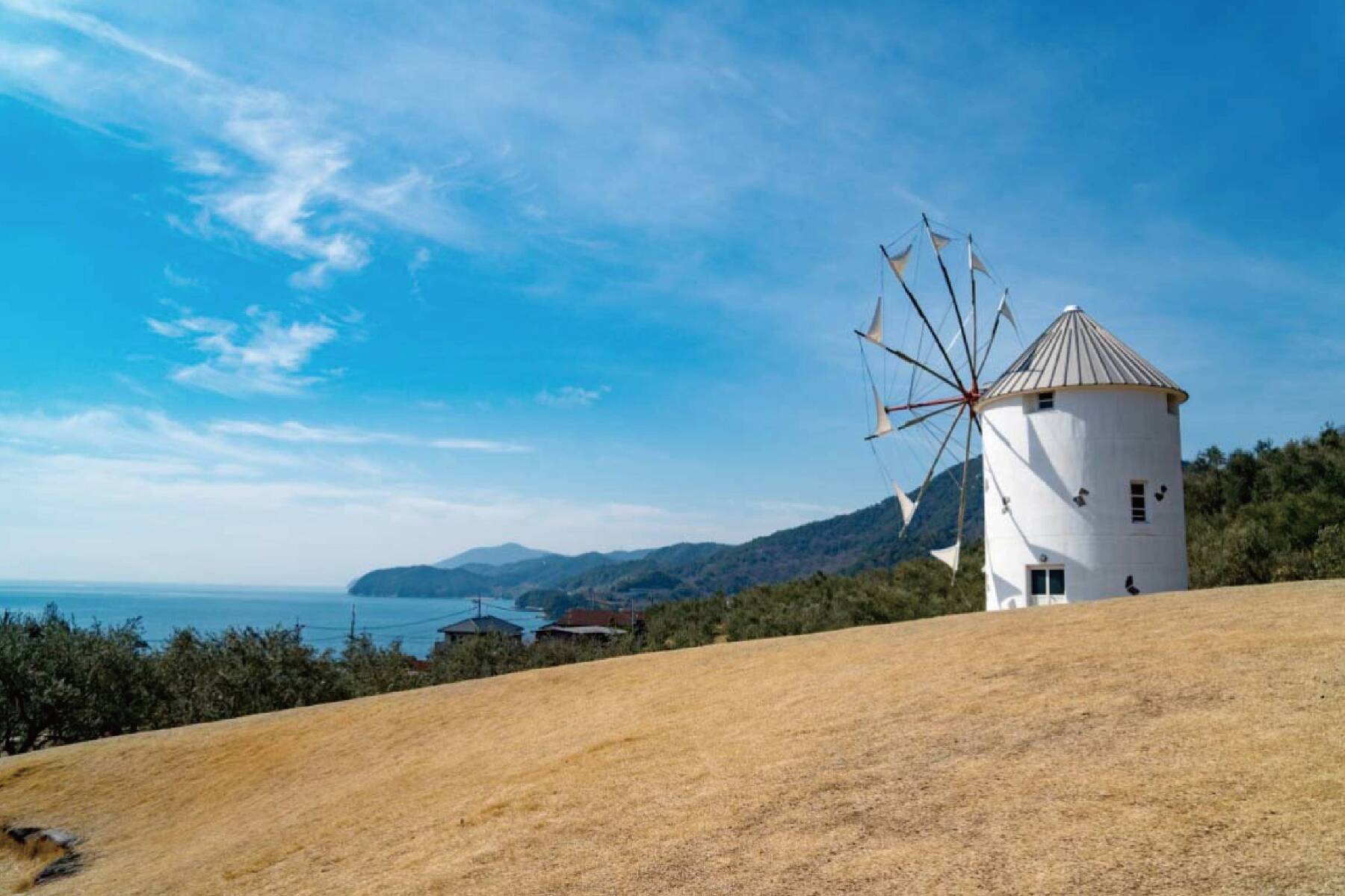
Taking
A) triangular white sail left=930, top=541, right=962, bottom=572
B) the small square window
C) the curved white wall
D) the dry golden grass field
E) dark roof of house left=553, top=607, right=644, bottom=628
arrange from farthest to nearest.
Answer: dark roof of house left=553, top=607, right=644, bottom=628 < triangular white sail left=930, top=541, right=962, bottom=572 < the small square window < the curved white wall < the dry golden grass field

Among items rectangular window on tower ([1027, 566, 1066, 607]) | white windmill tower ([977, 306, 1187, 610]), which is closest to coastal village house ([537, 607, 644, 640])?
rectangular window on tower ([1027, 566, 1066, 607])

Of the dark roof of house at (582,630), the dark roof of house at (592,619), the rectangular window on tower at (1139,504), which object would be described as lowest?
the dark roof of house at (582,630)

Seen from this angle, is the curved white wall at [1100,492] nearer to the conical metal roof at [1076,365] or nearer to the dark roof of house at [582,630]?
the conical metal roof at [1076,365]

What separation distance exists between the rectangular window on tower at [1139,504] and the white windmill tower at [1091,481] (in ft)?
0.07

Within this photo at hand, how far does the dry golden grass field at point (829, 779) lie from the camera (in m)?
8.18

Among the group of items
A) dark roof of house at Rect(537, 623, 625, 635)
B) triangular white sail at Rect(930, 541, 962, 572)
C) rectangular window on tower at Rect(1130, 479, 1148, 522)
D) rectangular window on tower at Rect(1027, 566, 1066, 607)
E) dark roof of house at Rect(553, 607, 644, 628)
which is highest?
rectangular window on tower at Rect(1130, 479, 1148, 522)

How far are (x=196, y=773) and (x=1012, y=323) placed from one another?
27129 mm

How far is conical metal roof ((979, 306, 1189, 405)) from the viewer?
27.1 metres

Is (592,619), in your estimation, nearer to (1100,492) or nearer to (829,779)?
(1100,492)

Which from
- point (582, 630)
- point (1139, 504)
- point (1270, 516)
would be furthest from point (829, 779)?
point (582, 630)

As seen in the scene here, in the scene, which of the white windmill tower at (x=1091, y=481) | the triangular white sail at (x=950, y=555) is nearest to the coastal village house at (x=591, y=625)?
the triangular white sail at (x=950, y=555)

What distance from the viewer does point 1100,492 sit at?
26.6m

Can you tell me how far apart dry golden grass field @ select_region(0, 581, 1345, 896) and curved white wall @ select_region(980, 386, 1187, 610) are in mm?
6716

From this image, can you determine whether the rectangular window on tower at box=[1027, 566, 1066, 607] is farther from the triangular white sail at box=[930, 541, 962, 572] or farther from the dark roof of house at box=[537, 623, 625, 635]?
the dark roof of house at box=[537, 623, 625, 635]
